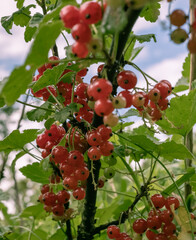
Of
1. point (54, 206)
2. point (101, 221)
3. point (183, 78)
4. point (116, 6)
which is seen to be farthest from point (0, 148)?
point (183, 78)

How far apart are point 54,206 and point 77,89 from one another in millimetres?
359

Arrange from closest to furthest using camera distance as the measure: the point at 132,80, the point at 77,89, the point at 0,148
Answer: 1. the point at 132,80
2. the point at 77,89
3. the point at 0,148

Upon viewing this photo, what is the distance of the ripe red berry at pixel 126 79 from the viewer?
0.62m

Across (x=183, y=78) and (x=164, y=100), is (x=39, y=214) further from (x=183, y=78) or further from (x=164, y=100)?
(x=183, y=78)

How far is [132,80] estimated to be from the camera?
2.05 ft

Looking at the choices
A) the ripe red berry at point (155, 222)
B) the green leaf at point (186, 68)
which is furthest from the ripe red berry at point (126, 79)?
the green leaf at point (186, 68)

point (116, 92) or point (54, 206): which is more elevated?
point (116, 92)

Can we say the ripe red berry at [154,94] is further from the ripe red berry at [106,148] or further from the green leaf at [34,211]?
the green leaf at [34,211]

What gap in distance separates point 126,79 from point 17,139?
47 cm

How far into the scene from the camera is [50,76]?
747mm

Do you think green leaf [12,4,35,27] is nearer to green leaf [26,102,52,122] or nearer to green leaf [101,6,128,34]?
green leaf [26,102,52,122]

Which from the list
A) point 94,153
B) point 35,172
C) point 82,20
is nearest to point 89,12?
point 82,20

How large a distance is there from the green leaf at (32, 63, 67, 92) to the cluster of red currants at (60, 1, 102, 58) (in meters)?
0.25

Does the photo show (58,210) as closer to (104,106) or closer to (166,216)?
(166,216)
